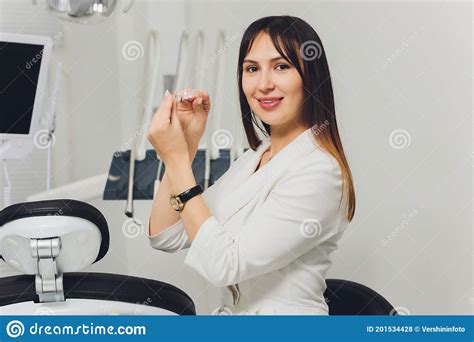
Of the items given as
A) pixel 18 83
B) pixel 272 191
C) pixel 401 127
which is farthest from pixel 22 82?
pixel 401 127

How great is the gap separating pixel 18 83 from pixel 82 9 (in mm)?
271

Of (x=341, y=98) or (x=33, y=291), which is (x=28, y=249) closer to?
(x=33, y=291)

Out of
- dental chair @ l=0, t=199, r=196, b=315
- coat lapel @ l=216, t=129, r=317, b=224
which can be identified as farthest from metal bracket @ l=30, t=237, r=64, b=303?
coat lapel @ l=216, t=129, r=317, b=224

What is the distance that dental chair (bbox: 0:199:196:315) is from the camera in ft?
4.20

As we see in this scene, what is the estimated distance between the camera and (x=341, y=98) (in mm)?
1806

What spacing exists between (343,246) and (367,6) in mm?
603

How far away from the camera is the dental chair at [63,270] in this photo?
1281 millimetres

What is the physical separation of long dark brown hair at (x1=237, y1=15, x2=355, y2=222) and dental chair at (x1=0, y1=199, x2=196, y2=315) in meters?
0.43

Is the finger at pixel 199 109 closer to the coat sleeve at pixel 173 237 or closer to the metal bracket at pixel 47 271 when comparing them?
the coat sleeve at pixel 173 237

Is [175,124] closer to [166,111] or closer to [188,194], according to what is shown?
[166,111]

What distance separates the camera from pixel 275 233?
1354mm

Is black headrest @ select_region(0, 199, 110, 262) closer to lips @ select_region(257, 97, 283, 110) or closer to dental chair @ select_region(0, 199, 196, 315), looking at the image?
dental chair @ select_region(0, 199, 196, 315)

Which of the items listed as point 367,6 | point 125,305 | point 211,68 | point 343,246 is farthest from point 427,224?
point 125,305

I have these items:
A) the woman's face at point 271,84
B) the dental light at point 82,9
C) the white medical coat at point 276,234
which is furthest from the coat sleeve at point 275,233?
the dental light at point 82,9
